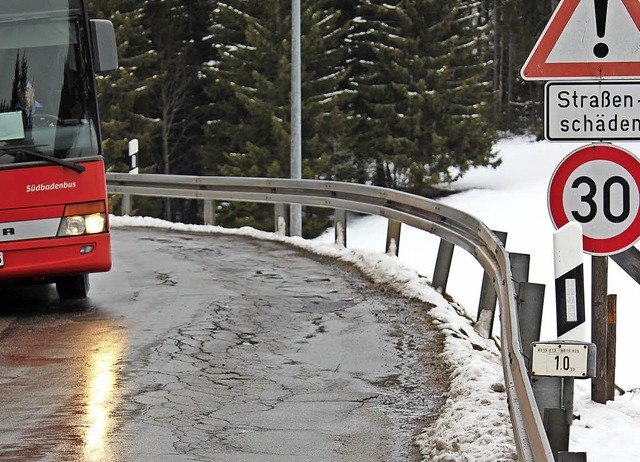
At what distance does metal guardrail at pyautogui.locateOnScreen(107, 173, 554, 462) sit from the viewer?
5.04 m

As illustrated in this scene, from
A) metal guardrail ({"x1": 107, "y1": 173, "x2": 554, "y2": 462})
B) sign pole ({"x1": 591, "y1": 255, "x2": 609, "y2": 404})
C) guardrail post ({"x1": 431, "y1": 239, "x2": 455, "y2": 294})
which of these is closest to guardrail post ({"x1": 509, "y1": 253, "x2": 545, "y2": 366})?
metal guardrail ({"x1": 107, "y1": 173, "x2": 554, "y2": 462})

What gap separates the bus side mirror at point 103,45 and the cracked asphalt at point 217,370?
226 cm

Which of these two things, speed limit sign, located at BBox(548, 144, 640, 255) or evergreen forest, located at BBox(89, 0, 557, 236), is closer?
speed limit sign, located at BBox(548, 144, 640, 255)

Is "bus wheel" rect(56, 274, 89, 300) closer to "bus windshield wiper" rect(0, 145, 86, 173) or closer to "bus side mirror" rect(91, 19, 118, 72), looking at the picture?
"bus windshield wiper" rect(0, 145, 86, 173)

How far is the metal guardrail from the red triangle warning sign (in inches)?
52.7

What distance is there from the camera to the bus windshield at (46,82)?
34.9 feet

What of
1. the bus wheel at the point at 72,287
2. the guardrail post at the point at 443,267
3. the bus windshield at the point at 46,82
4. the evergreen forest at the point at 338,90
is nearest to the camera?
the bus windshield at the point at 46,82

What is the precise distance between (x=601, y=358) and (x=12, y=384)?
3.96m

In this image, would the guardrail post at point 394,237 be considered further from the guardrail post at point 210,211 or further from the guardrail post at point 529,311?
the guardrail post at point 529,311

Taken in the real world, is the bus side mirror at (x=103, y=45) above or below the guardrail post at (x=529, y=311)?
above

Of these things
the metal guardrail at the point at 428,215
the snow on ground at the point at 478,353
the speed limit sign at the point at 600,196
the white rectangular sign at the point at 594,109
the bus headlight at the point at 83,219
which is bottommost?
the snow on ground at the point at 478,353

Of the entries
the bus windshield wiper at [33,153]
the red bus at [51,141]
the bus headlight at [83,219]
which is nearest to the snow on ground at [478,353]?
the bus headlight at [83,219]

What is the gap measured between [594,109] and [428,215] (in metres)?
6.54

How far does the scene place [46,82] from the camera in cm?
1073
